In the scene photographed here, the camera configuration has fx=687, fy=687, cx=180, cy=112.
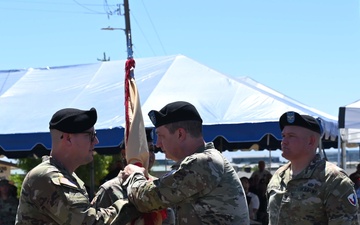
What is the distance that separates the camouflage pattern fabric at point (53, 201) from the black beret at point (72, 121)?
0.23 m

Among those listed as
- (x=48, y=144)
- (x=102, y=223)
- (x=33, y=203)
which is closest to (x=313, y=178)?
(x=102, y=223)

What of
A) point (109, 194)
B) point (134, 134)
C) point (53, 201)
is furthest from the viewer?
point (109, 194)

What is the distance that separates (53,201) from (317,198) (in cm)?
198

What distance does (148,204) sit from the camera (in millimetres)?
3619

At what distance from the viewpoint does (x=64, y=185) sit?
11.4 feet

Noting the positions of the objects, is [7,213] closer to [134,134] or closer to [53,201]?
[134,134]

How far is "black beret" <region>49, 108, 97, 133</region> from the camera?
3.67 meters

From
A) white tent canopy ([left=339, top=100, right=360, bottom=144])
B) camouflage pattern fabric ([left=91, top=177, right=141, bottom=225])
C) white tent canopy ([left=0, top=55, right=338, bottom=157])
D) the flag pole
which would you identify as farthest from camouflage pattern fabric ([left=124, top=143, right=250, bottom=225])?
white tent canopy ([left=339, top=100, right=360, bottom=144])

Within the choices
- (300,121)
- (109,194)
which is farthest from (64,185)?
(300,121)

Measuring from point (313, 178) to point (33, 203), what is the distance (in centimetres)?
208

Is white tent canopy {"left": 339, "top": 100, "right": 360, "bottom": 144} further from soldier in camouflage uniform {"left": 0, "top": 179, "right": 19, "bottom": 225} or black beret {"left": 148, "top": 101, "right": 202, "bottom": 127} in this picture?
black beret {"left": 148, "top": 101, "right": 202, "bottom": 127}

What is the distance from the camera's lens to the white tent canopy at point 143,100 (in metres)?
9.88

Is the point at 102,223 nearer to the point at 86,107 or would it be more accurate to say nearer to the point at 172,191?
the point at 172,191

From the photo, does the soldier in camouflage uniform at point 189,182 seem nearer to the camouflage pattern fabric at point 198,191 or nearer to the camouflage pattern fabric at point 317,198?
the camouflage pattern fabric at point 198,191
